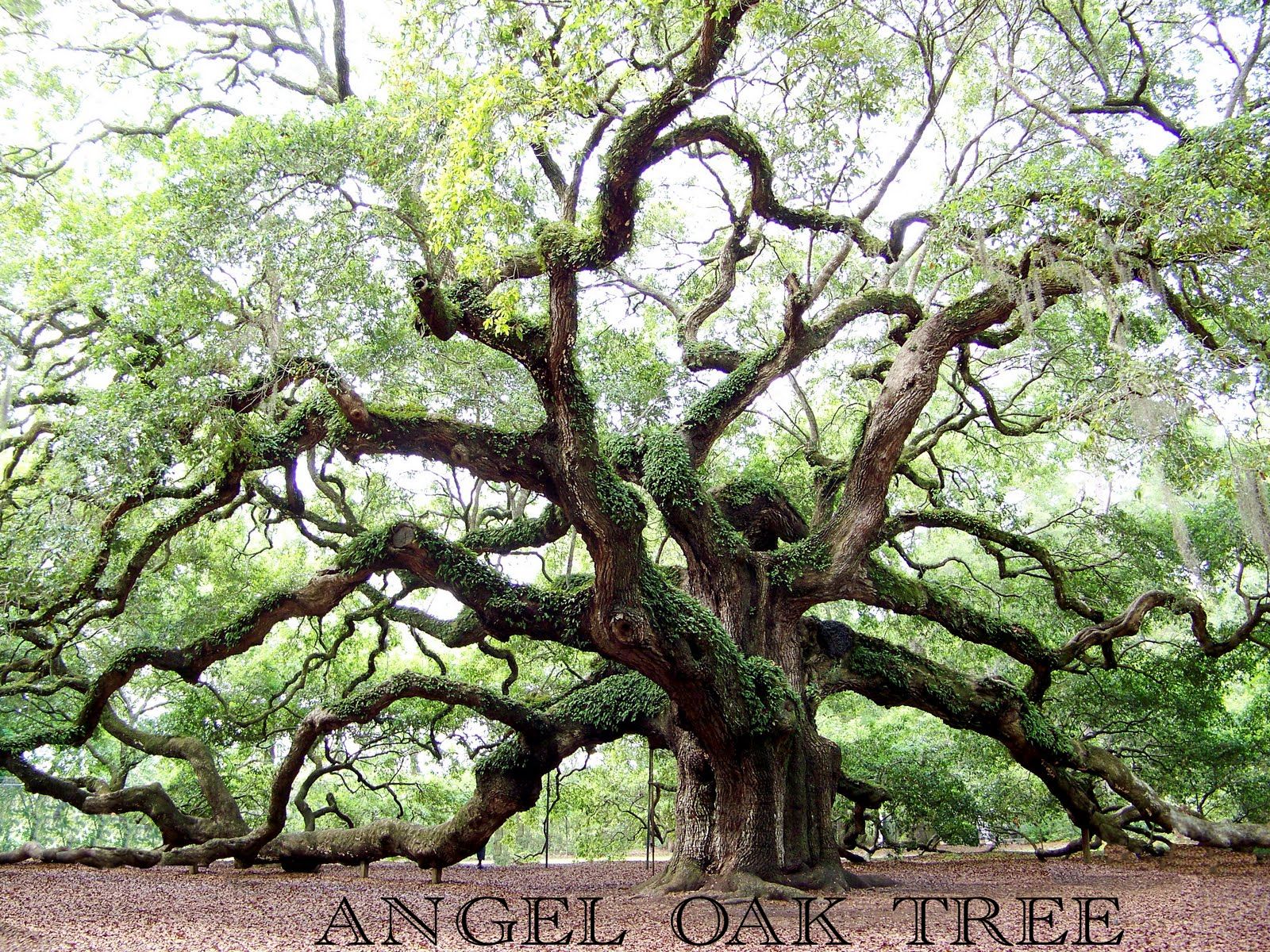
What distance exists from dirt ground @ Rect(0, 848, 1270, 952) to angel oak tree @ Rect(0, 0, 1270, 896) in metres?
0.72

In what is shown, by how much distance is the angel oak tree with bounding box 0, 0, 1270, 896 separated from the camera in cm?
602

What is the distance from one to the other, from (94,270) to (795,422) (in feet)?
26.7

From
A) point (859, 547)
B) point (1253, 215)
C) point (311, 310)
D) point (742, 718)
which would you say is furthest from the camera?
point (859, 547)

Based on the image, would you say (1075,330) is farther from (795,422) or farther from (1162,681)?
(1162,681)

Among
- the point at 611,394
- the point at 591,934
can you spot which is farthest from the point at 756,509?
the point at 591,934

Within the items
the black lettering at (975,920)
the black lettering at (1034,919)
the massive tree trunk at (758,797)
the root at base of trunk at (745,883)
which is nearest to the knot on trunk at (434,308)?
the massive tree trunk at (758,797)

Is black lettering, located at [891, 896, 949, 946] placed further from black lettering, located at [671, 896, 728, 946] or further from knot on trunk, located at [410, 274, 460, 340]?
knot on trunk, located at [410, 274, 460, 340]

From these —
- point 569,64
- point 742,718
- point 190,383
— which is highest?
point 569,64

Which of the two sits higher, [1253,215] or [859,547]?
[1253,215]

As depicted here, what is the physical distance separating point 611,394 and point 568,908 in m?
5.34

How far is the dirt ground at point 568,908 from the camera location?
4.63 metres

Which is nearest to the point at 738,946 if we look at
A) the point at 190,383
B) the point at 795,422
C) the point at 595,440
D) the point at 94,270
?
the point at 595,440

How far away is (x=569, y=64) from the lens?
484cm

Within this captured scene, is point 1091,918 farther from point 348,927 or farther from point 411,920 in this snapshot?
point 348,927
